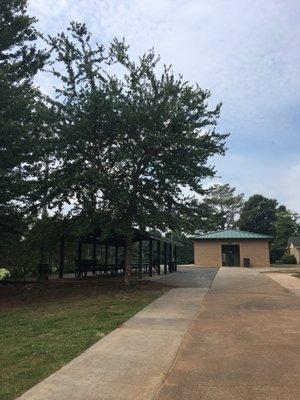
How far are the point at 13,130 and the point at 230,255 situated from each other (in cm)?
3462

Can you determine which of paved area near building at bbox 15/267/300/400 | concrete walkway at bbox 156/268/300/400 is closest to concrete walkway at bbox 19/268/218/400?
paved area near building at bbox 15/267/300/400

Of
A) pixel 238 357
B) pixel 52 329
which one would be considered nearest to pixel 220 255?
pixel 52 329

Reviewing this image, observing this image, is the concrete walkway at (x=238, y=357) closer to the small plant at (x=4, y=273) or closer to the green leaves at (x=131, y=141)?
the green leaves at (x=131, y=141)

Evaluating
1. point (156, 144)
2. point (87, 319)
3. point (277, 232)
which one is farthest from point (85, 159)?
point (277, 232)

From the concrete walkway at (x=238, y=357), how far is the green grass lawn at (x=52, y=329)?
1763mm

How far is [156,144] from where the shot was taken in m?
16.9

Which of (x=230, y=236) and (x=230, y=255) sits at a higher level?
(x=230, y=236)

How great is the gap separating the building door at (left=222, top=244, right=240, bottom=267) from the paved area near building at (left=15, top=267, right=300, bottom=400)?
3490 centimetres

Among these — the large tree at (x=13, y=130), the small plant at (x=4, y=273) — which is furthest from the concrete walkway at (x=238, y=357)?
the small plant at (x=4, y=273)

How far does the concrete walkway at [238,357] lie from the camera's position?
5273 millimetres

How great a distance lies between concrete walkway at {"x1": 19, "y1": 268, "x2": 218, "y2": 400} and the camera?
5.29 m

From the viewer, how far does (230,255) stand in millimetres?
46562

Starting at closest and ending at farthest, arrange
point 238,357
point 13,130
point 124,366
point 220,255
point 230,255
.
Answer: point 124,366, point 238,357, point 13,130, point 220,255, point 230,255

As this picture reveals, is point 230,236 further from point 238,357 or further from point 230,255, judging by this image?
point 238,357
